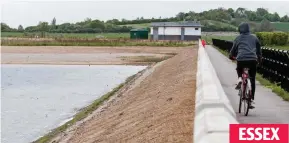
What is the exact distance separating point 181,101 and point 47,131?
4519 millimetres

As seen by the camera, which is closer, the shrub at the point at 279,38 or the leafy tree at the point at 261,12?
the shrub at the point at 279,38

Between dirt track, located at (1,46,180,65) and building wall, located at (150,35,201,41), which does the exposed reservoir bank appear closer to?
dirt track, located at (1,46,180,65)

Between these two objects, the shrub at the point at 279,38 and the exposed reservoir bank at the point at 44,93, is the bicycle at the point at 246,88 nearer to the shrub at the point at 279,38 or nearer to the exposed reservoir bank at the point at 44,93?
the exposed reservoir bank at the point at 44,93

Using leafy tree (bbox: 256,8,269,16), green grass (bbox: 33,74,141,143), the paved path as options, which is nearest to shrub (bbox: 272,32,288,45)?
green grass (bbox: 33,74,141,143)

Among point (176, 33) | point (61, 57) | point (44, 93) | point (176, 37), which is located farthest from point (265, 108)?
point (176, 37)

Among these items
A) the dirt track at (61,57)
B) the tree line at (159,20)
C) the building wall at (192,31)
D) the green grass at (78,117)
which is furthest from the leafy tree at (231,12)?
the green grass at (78,117)

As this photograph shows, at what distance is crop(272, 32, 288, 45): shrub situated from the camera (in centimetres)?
6322

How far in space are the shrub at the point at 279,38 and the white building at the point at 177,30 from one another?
35243mm

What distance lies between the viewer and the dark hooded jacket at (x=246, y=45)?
12.1m

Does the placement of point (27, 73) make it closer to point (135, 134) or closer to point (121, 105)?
point (121, 105)

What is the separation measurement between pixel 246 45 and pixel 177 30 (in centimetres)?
8934

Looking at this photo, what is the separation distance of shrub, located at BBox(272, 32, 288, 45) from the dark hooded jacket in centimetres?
5210

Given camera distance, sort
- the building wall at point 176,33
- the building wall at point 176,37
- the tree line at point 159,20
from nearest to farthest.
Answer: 1. the building wall at point 176,33
2. the building wall at point 176,37
3. the tree line at point 159,20

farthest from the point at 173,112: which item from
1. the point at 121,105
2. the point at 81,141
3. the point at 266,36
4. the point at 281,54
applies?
the point at 266,36
